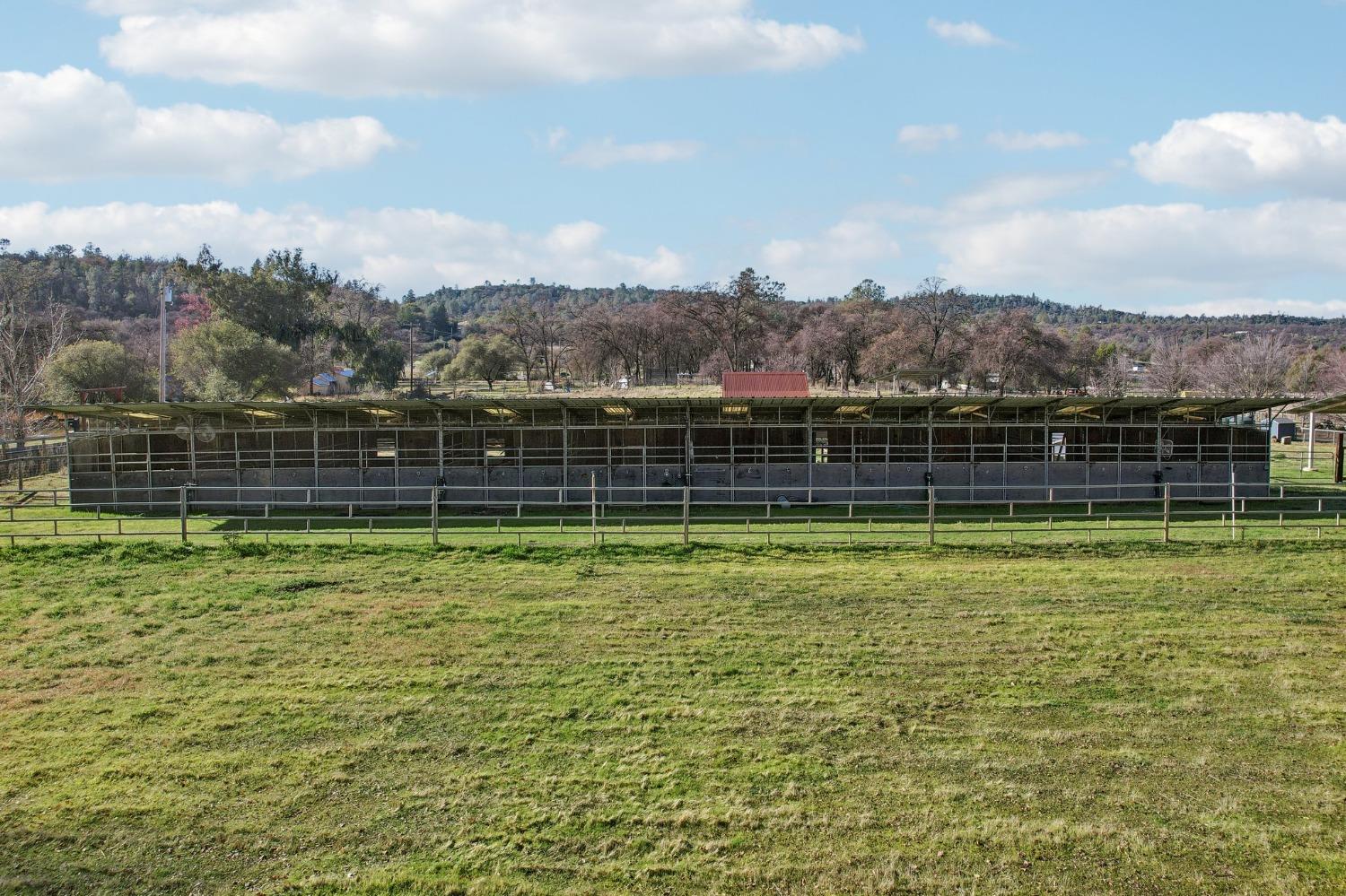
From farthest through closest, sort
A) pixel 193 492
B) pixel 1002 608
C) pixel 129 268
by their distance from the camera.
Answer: pixel 129 268 → pixel 193 492 → pixel 1002 608

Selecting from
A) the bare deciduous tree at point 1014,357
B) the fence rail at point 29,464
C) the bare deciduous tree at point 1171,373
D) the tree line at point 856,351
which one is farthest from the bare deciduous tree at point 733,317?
the fence rail at point 29,464

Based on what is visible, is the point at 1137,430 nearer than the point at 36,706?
No

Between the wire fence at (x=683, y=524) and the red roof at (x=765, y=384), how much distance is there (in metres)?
18.8

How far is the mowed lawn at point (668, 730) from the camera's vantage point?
28.3 ft

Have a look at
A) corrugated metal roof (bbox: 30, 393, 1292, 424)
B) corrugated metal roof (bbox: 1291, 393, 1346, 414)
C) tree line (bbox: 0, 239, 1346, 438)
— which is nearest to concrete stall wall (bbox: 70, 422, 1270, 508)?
corrugated metal roof (bbox: 30, 393, 1292, 424)

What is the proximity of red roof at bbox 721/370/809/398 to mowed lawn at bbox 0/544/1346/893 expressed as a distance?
29.0 metres

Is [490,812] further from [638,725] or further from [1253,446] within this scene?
[1253,446]

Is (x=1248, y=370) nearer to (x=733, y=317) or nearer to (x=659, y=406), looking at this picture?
(x=733, y=317)

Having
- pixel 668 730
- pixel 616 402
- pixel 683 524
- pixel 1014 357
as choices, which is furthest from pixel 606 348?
pixel 668 730

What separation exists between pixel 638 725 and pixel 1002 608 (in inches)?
314

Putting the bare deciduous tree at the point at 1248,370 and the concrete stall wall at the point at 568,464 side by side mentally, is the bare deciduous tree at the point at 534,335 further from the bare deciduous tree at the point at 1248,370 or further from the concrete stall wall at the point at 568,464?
the bare deciduous tree at the point at 1248,370

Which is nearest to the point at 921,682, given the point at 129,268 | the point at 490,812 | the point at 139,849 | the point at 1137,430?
the point at 490,812

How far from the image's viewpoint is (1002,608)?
16.4m

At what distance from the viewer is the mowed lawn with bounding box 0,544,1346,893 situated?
8.62 m
